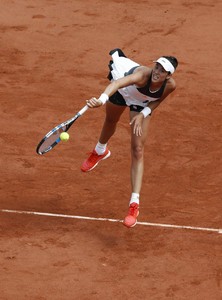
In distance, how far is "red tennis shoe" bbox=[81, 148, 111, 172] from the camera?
16.0 meters

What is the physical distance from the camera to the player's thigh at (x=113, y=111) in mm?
15141

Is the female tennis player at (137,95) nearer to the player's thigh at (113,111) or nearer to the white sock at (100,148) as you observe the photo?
the player's thigh at (113,111)

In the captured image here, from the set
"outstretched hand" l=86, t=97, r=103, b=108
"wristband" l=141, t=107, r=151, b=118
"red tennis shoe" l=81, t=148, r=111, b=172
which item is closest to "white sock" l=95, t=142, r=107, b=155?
"red tennis shoe" l=81, t=148, r=111, b=172

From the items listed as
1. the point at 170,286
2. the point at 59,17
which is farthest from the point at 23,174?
the point at 59,17

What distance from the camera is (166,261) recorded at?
1415 cm

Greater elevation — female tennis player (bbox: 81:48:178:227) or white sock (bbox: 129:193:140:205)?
female tennis player (bbox: 81:48:178:227)

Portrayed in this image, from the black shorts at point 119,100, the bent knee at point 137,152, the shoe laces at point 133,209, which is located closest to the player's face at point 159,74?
the black shorts at point 119,100

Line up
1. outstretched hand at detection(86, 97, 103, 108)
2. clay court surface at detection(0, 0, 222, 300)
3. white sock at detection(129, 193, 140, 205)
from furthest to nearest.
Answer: white sock at detection(129, 193, 140, 205), clay court surface at detection(0, 0, 222, 300), outstretched hand at detection(86, 97, 103, 108)

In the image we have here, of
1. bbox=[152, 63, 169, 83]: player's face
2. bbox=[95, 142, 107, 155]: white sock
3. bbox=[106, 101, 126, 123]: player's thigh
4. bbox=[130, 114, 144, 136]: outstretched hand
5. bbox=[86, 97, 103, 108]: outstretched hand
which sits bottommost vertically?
bbox=[86, 97, 103, 108]: outstretched hand

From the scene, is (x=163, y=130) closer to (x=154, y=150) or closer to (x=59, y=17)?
(x=154, y=150)

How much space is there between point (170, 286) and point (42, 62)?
850 cm

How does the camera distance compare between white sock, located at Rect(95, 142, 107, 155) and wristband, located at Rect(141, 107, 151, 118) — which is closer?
wristband, located at Rect(141, 107, 151, 118)

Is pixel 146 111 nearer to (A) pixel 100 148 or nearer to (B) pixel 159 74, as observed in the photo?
(B) pixel 159 74

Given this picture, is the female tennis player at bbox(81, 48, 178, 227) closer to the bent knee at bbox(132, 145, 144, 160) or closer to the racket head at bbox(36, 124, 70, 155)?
the bent knee at bbox(132, 145, 144, 160)
